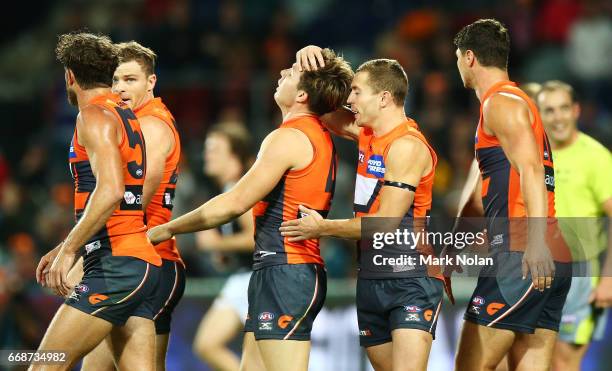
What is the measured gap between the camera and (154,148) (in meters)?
6.81

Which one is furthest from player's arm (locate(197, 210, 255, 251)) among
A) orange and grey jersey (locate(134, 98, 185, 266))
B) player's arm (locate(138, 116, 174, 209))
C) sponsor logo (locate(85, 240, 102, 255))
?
sponsor logo (locate(85, 240, 102, 255))

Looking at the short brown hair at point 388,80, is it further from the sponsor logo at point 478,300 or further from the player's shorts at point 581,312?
the player's shorts at point 581,312

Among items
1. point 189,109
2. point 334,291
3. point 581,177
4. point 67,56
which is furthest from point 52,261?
point 189,109

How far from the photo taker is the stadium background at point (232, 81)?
1184 centimetres

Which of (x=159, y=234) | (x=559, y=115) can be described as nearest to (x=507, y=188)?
(x=559, y=115)

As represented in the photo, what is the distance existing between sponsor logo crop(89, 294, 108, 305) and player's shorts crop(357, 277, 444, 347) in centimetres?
159

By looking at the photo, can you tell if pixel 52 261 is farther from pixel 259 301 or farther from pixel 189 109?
pixel 189 109

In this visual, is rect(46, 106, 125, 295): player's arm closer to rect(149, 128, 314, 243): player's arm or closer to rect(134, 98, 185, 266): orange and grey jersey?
rect(149, 128, 314, 243): player's arm

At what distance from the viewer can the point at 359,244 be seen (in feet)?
21.5

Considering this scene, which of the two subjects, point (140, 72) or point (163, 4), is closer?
point (140, 72)

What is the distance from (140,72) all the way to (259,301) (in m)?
1.88

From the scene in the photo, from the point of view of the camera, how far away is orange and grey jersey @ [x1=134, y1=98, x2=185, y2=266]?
22.7 feet

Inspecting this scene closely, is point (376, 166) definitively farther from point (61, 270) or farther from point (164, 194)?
point (61, 270)

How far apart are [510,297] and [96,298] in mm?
2516
